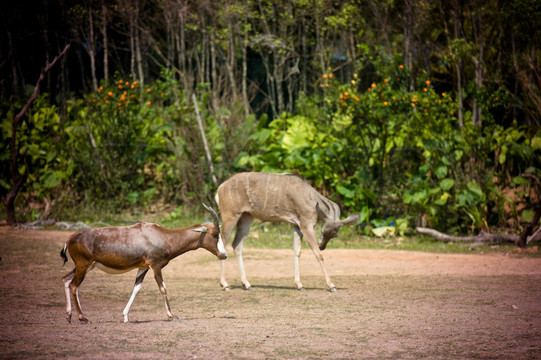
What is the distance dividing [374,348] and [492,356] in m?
1.04

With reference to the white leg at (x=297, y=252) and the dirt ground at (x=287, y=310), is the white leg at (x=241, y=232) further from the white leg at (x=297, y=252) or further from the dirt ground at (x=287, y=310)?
the white leg at (x=297, y=252)

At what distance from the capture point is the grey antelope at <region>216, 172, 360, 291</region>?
10.3 meters

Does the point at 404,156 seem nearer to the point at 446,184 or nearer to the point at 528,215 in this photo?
the point at 446,184

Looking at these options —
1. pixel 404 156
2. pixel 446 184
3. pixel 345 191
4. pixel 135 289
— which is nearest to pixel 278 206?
pixel 135 289

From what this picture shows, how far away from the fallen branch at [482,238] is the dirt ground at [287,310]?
3.34 feet

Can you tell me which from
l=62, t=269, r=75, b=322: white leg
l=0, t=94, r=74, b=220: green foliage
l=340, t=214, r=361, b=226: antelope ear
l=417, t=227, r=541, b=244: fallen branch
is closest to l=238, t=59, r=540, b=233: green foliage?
l=417, t=227, r=541, b=244: fallen branch

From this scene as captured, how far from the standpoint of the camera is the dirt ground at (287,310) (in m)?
6.12

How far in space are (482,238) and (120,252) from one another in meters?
8.94

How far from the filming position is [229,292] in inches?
380

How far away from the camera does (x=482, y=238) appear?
45.4 feet

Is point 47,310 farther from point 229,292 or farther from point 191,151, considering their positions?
point 191,151

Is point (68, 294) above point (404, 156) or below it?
above

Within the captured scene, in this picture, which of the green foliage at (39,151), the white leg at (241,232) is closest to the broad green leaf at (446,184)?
the white leg at (241,232)

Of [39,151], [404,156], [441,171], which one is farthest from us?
[39,151]
